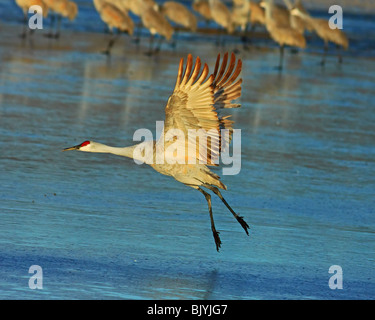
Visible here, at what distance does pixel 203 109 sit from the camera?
688 centimetres

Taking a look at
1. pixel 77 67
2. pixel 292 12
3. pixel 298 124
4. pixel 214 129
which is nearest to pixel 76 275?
pixel 214 129

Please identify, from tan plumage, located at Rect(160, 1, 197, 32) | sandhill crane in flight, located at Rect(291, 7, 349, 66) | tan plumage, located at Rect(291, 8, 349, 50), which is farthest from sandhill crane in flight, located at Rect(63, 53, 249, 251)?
tan plumage, located at Rect(160, 1, 197, 32)

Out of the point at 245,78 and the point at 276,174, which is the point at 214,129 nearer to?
the point at 276,174

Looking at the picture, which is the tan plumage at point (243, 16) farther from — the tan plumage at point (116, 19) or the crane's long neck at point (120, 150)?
the crane's long neck at point (120, 150)

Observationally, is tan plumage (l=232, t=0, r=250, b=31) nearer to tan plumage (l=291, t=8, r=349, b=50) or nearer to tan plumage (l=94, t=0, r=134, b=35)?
tan plumage (l=291, t=8, r=349, b=50)

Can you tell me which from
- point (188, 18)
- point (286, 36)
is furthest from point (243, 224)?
point (188, 18)

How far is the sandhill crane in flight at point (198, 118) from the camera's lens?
6.77 m

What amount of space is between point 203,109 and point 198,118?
0.10 metres

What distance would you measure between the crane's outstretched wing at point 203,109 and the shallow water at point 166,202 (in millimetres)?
665

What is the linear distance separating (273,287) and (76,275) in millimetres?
1245

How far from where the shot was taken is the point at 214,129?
7.03 m

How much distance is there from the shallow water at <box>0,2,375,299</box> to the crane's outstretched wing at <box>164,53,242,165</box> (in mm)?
665

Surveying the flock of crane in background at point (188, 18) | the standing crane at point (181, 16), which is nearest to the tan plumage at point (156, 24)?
the flock of crane in background at point (188, 18)

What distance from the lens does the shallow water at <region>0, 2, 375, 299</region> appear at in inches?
235
